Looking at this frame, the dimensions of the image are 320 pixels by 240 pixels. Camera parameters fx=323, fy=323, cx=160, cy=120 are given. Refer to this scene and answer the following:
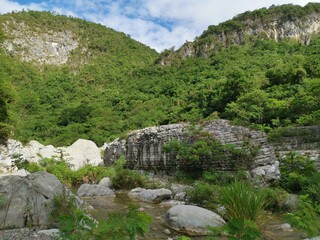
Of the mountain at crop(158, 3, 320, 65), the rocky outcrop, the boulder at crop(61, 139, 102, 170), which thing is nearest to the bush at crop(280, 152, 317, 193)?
the rocky outcrop

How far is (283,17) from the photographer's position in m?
73.9

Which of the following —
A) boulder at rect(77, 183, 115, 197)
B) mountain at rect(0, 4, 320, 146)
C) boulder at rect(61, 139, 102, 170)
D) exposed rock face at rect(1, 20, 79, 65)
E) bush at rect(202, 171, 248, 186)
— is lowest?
boulder at rect(77, 183, 115, 197)

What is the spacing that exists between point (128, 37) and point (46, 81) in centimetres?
4294

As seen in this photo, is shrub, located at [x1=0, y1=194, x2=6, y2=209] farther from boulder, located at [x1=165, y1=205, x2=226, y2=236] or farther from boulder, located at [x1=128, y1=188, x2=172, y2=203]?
boulder, located at [x1=128, y1=188, x2=172, y2=203]

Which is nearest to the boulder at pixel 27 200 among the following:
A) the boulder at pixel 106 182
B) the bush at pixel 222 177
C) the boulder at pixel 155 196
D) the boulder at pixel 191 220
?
the boulder at pixel 191 220

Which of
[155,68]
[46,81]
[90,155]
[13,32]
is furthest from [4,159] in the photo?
[13,32]

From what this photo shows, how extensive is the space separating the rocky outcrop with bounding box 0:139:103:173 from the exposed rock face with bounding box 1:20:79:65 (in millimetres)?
76971

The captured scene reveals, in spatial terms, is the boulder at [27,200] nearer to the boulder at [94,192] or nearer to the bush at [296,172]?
the boulder at [94,192]

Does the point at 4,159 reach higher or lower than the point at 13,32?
lower

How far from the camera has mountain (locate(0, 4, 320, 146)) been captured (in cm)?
2752

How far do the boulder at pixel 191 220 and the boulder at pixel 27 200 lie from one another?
2.68 m

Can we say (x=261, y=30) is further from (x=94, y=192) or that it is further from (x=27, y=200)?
(x=27, y=200)

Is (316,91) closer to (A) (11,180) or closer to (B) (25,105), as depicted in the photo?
(A) (11,180)

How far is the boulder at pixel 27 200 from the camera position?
6.95 meters
